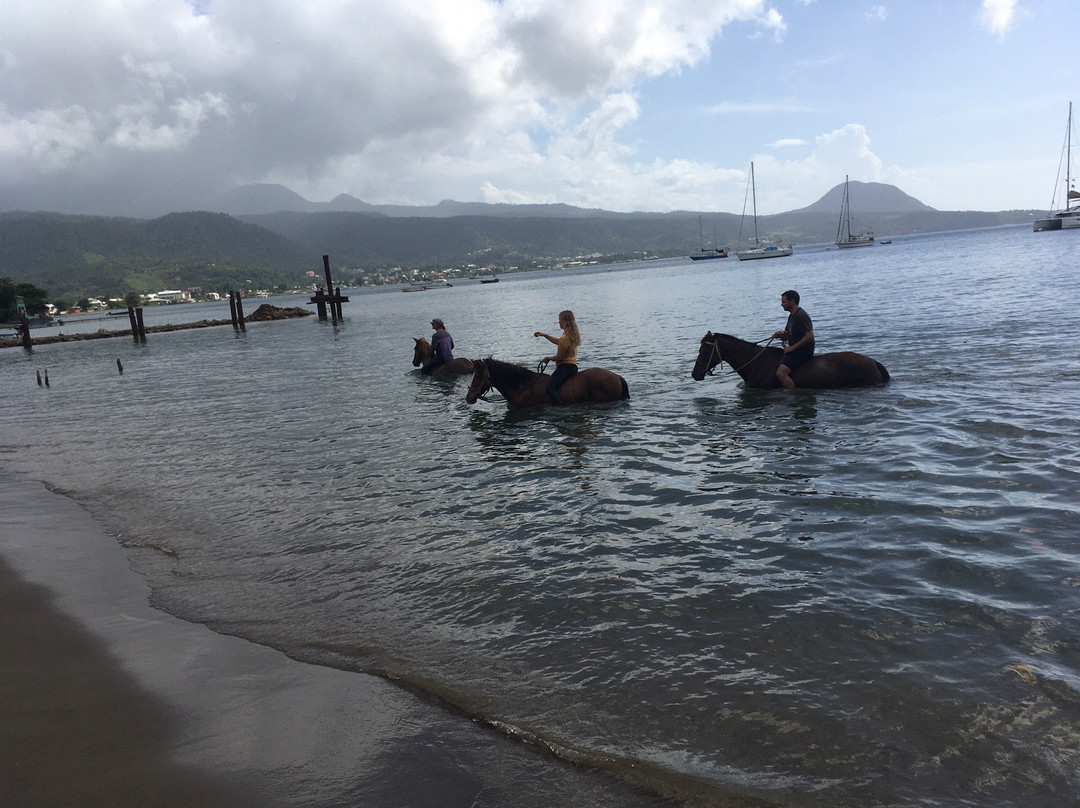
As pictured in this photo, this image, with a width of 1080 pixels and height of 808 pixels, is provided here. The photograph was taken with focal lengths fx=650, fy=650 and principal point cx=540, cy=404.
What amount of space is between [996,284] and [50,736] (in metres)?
46.8

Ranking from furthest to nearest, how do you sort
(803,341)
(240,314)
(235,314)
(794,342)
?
(240,314)
(235,314)
(794,342)
(803,341)

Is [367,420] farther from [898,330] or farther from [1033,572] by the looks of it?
[898,330]

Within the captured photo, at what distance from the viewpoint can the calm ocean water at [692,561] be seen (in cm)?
420

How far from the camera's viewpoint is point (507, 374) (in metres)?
15.8

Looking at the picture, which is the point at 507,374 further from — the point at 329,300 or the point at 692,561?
the point at 329,300

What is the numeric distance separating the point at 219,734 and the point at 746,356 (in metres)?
13.7

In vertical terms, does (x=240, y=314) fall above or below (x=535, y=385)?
above

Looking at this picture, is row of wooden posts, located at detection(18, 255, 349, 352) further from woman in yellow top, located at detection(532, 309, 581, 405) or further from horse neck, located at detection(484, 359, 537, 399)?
woman in yellow top, located at detection(532, 309, 581, 405)

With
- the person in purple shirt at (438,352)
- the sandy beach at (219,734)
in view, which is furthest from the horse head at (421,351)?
the sandy beach at (219,734)

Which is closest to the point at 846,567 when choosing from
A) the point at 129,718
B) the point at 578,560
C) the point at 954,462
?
the point at 578,560

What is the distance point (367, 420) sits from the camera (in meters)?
16.4

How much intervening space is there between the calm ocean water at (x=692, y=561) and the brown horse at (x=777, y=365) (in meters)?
0.47

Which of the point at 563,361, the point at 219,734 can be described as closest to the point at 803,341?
the point at 563,361

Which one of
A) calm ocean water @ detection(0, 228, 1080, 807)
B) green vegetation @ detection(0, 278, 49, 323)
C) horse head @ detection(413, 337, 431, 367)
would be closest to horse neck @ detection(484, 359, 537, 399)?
calm ocean water @ detection(0, 228, 1080, 807)
